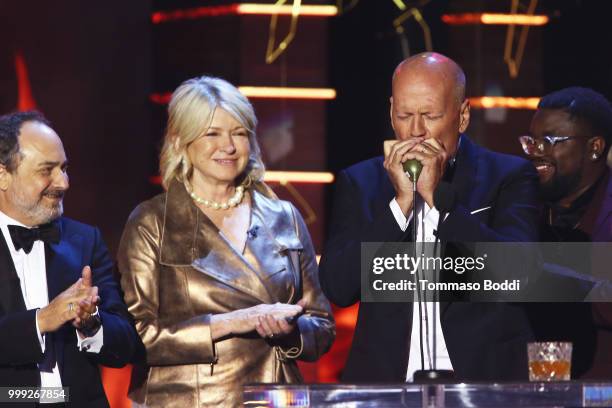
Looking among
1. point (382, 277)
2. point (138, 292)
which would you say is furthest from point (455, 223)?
point (138, 292)

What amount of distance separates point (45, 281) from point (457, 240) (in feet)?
4.16

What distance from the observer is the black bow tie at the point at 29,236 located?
3586mm

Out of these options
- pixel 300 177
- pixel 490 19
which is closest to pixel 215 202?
pixel 300 177

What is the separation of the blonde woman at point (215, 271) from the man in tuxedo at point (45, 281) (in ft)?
0.42

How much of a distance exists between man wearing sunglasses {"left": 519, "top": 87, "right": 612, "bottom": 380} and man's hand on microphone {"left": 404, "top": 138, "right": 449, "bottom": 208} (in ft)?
3.45

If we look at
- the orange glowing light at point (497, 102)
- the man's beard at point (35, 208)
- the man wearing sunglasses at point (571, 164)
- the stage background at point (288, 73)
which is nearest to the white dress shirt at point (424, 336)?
the man wearing sunglasses at point (571, 164)

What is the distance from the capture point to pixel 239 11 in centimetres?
613

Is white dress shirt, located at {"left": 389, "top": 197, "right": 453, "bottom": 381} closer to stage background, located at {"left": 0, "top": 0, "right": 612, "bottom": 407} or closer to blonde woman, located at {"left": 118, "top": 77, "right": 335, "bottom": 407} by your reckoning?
blonde woman, located at {"left": 118, "top": 77, "right": 335, "bottom": 407}

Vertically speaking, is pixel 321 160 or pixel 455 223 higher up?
pixel 321 160

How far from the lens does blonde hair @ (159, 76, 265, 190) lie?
3742mm

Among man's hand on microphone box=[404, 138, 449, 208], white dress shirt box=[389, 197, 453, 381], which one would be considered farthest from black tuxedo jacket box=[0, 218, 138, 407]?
man's hand on microphone box=[404, 138, 449, 208]

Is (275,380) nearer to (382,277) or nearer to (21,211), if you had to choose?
(382,277)

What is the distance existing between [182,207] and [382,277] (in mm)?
794

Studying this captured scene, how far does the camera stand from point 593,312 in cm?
396
